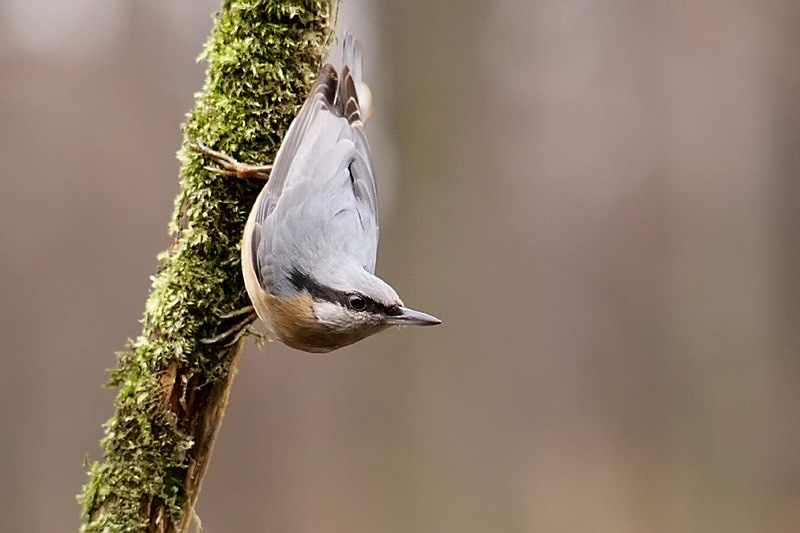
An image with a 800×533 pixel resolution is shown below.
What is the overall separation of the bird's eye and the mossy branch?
29cm

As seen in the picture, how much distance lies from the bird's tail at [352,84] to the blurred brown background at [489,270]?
69cm

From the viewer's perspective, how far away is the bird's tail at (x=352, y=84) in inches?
69.5

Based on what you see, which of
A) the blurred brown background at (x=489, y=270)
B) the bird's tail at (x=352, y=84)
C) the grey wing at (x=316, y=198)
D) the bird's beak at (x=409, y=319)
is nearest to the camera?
the bird's beak at (x=409, y=319)

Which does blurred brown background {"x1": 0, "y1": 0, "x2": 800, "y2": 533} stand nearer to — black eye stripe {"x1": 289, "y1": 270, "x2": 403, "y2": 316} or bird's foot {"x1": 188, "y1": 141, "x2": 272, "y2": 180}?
bird's foot {"x1": 188, "y1": 141, "x2": 272, "y2": 180}

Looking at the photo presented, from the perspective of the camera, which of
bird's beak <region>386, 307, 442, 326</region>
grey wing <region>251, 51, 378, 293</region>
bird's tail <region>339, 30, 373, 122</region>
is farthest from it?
bird's tail <region>339, 30, 373, 122</region>

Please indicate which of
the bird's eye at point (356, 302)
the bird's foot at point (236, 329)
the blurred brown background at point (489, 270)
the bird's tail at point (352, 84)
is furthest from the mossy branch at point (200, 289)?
the blurred brown background at point (489, 270)

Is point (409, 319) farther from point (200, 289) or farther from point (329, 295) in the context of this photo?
point (200, 289)

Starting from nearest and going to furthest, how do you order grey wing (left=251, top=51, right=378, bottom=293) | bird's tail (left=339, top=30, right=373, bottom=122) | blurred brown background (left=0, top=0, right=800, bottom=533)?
grey wing (left=251, top=51, right=378, bottom=293) < bird's tail (left=339, top=30, right=373, bottom=122) < blurred brown background (left=0, top=0, right=800, bottom=533)

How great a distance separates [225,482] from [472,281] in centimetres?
114

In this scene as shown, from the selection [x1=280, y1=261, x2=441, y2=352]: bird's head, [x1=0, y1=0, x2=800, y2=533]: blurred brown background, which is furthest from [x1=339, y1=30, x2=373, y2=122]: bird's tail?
[x1=0, y1=0, x2=800, y2=533]: blurred brown background

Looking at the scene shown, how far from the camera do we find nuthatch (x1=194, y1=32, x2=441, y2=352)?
1.47 meters

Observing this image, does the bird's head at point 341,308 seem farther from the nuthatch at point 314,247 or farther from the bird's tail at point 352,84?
the bird's tail at point 352,84

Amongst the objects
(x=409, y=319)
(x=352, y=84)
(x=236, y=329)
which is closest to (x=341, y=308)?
(x=409, y=319)

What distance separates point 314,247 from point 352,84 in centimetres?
46
